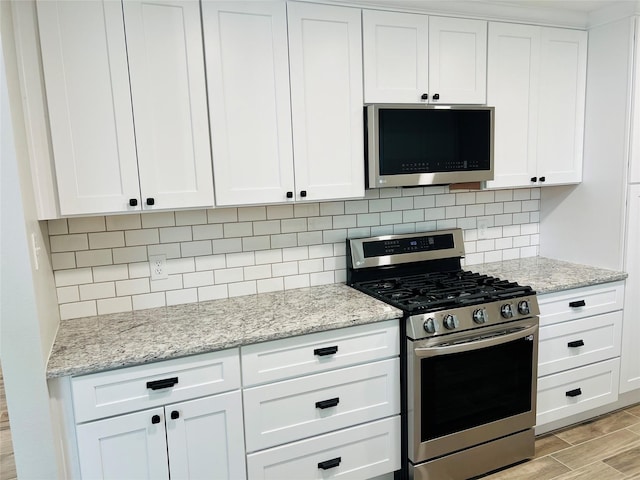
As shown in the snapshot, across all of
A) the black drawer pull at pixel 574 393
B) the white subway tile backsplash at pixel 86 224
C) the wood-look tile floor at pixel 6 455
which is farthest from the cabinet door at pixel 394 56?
the wood-look tile floor at pixel 6 455

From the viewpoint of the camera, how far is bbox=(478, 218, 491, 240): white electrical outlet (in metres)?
3.17

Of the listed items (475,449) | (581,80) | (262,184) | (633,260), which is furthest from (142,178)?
(633,260)

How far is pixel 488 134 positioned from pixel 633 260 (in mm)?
1203

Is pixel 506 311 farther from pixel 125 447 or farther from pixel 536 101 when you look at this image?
pixel 125 447

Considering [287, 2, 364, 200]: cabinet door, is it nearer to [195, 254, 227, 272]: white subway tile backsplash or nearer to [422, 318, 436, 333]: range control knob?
[195, 254, 227, 272]: white subway tile backsplash

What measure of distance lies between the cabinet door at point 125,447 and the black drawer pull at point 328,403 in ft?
2.16

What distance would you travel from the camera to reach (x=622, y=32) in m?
2.71

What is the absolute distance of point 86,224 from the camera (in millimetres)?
2266

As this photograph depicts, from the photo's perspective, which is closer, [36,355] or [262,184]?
[36,355]

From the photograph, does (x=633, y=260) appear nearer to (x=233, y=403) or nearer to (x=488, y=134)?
(x=488, y=134)

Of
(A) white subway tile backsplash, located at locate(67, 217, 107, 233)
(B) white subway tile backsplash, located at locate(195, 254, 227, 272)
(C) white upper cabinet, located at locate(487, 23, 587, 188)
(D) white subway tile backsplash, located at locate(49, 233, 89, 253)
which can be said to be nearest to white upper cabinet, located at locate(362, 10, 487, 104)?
(C) white upper cabinet, located at locate(487, 23, 587, 188)

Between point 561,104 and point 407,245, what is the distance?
127 centimetres

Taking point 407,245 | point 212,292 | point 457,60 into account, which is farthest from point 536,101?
point 212,292

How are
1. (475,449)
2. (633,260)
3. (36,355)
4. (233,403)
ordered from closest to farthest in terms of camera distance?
1. (36,355)
2. (233,403)
3. (475,449)
4. (633,260)
